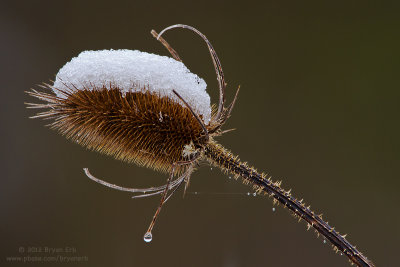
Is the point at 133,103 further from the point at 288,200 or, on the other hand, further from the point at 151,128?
the point at 288,200

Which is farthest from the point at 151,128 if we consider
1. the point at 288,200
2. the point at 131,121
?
the point at 288,200

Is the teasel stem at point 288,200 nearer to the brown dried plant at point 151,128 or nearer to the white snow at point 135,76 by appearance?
the brown dried plant at point 151,128

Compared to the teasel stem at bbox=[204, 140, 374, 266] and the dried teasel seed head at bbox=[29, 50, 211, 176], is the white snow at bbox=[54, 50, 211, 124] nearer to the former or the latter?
the dried teasel seed head at bbox=[29, 50, 211, 176]

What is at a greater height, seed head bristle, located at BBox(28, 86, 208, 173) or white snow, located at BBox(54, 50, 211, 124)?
white snow, located at BBox(54, 50, 211, 124)

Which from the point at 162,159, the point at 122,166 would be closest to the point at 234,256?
the point at 122,166

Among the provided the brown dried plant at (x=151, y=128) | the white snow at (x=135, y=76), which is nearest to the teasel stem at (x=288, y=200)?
the brown dried plant at (x=151, y=128)

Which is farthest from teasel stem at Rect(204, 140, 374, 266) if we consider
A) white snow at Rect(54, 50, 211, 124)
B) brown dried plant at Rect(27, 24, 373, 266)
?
white snow at Rect(54, 50, 211, 124)
